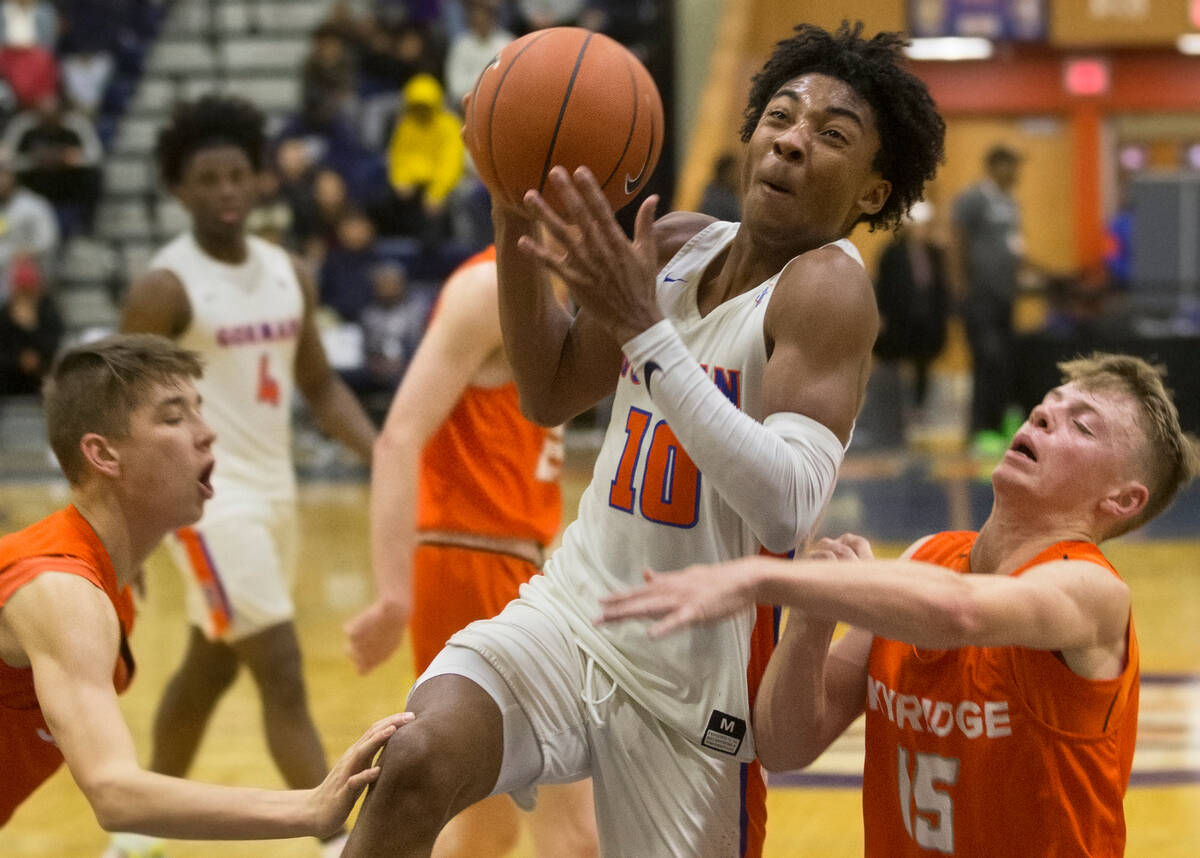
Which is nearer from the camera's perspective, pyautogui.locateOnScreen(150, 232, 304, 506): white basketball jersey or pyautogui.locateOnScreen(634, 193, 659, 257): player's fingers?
pyautogui.locateOnScreen(634, 193, 659, 257): player's fingers

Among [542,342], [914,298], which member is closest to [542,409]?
[542,342]

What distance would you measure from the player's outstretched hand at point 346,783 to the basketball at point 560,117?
36.6 inches

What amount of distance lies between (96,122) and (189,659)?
36.7ft

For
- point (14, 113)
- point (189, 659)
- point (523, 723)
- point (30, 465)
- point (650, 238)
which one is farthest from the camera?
point (14, 113)

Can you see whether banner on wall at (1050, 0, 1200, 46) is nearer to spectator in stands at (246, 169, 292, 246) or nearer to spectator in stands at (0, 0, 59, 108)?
spectator in stands at (246, 169, 292, 246)

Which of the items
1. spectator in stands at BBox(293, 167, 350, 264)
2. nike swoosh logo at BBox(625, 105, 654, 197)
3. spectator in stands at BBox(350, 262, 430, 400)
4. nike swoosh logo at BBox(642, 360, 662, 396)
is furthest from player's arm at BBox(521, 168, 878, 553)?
spectator in stands at BBox(293, 167, 350, 264)

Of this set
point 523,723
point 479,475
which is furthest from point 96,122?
point 523,723

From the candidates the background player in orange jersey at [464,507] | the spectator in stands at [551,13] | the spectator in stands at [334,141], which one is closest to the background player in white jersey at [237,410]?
the background player in orange jersey at [464,507]

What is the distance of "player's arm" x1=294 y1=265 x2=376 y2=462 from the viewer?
15.3 ft

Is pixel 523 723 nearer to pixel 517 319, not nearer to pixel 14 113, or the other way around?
pixel 517 319

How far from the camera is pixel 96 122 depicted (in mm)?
14430

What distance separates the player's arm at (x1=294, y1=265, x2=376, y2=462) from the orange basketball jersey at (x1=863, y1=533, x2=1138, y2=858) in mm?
2415

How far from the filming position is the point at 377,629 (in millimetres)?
3283

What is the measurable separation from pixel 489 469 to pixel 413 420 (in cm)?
24
